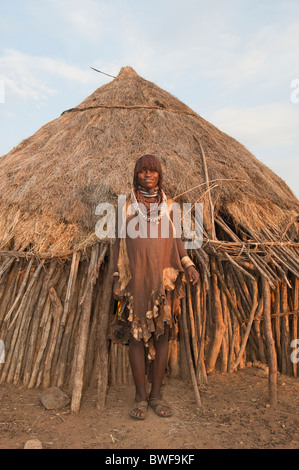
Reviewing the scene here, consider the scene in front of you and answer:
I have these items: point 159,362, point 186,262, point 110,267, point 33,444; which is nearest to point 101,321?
point 110,267

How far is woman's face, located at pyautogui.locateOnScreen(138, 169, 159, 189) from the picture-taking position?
3260 mm

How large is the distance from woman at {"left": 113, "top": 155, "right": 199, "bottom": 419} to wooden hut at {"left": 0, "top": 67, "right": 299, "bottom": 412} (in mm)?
502

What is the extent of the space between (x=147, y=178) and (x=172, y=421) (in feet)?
7.16

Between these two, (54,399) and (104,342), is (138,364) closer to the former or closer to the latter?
(104,342)

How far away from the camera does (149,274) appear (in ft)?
10.5

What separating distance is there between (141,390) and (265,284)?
5.35 feet

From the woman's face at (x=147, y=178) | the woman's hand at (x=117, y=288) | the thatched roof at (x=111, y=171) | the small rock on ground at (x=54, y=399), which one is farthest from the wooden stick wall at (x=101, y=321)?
the woman's face at (x=147, y=178)

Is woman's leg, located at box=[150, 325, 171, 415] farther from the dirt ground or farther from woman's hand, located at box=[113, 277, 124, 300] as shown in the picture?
woman's hand, located at box=[113, 277, 124, 300]

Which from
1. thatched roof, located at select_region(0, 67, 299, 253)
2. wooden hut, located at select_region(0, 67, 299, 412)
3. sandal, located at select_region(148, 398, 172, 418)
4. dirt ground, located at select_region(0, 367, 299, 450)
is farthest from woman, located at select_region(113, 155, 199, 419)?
thatched roof, located at select_region(0, 67, 299, 253)

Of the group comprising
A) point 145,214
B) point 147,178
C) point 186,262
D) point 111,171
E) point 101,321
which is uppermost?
point 111,171

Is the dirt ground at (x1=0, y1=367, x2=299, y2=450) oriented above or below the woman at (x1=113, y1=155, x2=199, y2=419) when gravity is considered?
below

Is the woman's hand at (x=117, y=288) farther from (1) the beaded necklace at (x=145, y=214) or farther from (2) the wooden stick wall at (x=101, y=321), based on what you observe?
(1) the beaded necklace at (x=145, y=214)

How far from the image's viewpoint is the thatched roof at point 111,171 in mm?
4262
